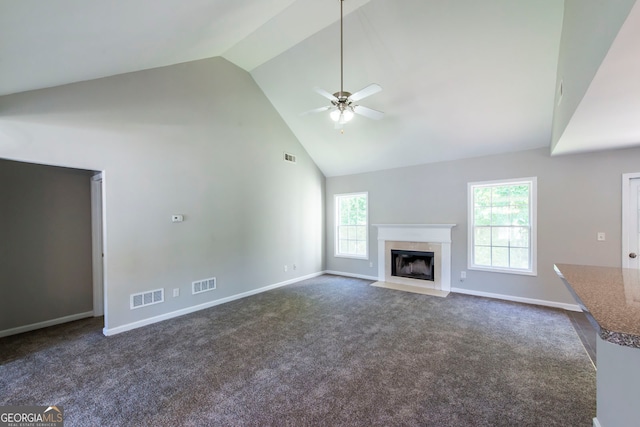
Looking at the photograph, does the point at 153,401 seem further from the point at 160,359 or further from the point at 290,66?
the point at 290,66

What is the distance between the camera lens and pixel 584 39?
6.39 ft

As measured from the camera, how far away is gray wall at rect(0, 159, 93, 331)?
11.3 feet

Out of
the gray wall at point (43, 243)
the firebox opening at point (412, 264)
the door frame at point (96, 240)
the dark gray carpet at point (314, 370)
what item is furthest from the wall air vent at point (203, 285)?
the firebox opening at point (412, 264)

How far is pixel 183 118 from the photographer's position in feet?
13.5

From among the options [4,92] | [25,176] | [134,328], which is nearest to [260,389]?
[134,328]

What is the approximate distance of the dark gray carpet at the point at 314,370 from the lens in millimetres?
1994

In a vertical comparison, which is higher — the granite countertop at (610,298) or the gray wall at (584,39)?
the gray wall at (584,39)

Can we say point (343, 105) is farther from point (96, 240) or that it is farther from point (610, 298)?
point (96, 240)

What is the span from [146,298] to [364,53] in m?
4.67

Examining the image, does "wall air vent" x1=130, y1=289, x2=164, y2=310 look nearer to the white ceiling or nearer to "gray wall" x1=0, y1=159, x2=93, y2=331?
"gray wall" x1=0, y1=159, x2=93, y2=331

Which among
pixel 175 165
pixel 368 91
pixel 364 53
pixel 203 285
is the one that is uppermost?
pixel 364 53

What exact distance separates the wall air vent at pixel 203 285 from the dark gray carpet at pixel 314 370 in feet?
1.36

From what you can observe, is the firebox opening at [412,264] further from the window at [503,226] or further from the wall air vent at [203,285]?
the wall air vent at [203,285]

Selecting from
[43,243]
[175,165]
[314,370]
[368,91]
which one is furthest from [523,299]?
[43,243]
